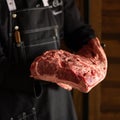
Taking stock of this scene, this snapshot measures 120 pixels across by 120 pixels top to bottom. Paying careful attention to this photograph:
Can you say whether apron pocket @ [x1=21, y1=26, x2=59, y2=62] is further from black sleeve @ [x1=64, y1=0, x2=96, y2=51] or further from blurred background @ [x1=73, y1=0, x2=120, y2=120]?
blurred background @ [x1=73, y1=0, x2=120, y2=120]

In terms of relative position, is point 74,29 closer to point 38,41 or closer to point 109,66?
point 38,41

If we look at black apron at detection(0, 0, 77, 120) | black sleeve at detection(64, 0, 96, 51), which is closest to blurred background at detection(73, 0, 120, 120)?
black sleeve at detection(64, 0, 96, 51)

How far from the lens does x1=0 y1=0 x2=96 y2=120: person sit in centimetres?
86

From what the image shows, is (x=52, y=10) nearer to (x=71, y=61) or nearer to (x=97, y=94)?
(x=71, y=61)

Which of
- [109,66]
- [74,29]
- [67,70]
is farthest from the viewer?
[109,66]

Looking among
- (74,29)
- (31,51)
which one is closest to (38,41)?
(31,51)

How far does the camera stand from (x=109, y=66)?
4.88 ft

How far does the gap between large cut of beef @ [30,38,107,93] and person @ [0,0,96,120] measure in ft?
0.12

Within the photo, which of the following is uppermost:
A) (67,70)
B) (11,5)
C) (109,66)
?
(11,5)

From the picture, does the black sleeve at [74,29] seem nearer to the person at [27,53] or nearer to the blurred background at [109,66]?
the person at [27,53]

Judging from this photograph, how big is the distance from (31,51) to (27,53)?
0.01 m

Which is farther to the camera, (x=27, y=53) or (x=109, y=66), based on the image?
(x=109, y=66)

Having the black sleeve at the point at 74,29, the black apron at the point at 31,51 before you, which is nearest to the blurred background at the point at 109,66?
the black sleeve at the point at 74,29

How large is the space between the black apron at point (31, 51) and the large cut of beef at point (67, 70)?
50 mm
